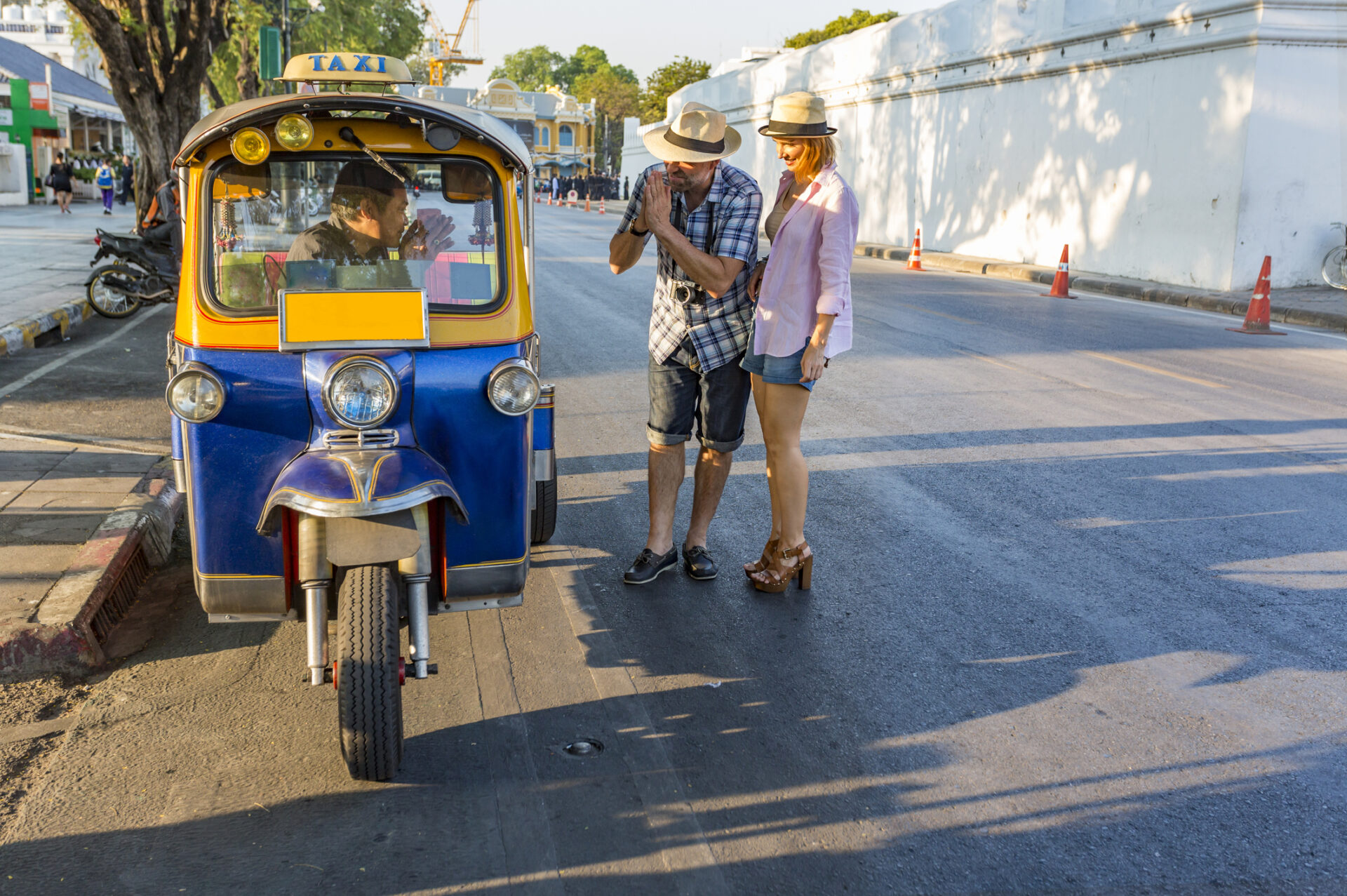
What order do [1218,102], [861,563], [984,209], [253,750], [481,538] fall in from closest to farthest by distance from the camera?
[253,750]
[481,538]
[861,563]
[1218,102]
[984,209]

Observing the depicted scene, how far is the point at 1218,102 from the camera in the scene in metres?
18.6

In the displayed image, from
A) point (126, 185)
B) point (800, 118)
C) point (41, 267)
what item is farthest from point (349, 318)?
point (126, 185)

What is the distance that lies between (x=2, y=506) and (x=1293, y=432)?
25.9 feet

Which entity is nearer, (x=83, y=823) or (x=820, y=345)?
(x=83, y=823)

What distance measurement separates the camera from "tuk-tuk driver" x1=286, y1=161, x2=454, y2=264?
381cm

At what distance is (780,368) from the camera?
4.52 meters

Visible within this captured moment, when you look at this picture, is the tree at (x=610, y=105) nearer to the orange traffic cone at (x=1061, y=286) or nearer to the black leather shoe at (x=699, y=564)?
the orange traffic cone at (x=1061, y=286)

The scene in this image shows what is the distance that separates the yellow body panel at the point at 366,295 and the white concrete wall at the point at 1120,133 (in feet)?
57.6

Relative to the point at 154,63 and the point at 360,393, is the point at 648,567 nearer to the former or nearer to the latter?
the point at 360,393

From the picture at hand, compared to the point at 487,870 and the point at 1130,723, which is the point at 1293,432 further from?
the point at 487,870

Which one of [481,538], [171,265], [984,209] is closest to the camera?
[481,538]

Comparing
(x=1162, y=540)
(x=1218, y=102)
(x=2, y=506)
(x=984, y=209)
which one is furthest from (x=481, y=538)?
(x=984, y=209)

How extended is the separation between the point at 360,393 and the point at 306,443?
247 millimetres

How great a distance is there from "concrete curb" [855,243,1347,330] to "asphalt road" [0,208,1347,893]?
10083mm
